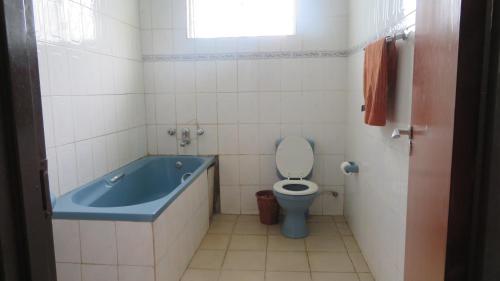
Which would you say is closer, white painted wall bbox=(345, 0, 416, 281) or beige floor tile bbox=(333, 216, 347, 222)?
white painted wall bbox=(345, 0, 416, 281)

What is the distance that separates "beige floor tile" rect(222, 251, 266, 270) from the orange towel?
4.13 feet

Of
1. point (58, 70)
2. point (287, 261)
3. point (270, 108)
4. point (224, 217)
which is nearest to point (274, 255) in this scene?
point (287, 261)

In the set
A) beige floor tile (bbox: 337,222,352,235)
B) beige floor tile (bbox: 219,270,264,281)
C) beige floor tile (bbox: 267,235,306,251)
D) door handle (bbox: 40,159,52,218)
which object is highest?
door handle (bbox: 40,159,52,218)

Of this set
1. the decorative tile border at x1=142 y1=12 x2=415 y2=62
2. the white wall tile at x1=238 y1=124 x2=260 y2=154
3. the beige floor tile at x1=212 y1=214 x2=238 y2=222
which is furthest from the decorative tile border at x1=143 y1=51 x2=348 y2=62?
the beige floor tile at x1=212 y1=214 x2=238 y2=222

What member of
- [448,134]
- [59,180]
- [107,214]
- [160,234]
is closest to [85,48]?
[59,180]

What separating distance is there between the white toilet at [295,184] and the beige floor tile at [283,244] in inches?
2.7

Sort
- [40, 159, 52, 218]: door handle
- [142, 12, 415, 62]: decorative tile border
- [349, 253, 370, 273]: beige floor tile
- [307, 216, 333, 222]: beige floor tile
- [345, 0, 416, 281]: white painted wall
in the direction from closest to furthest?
[40, 159, 52, 218]: door handle, [345, 0, 416, 281]: white painted wall, [349, 253, 370, 273]: beige floor tile, [142, 12, 415, 62]: decorative tile border, [307, 216, 333, 222]: beige floor tile

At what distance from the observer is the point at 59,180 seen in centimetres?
223

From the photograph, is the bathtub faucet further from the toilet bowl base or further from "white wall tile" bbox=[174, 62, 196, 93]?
the toilet bowl base

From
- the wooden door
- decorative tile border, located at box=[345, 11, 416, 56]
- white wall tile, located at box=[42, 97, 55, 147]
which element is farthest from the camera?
white wall tile, located at box=[42, 97, 55, 147]

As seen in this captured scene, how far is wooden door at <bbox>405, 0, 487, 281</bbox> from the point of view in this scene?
0.75 m

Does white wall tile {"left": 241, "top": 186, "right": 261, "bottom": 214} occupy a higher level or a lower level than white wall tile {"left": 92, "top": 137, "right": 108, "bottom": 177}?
lower

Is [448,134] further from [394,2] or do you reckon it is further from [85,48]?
[85,48]

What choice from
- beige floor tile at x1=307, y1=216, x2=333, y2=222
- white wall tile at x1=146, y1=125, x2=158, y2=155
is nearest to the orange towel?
beige floor tile at x1=307, y1=216, x2=333, y2=222
